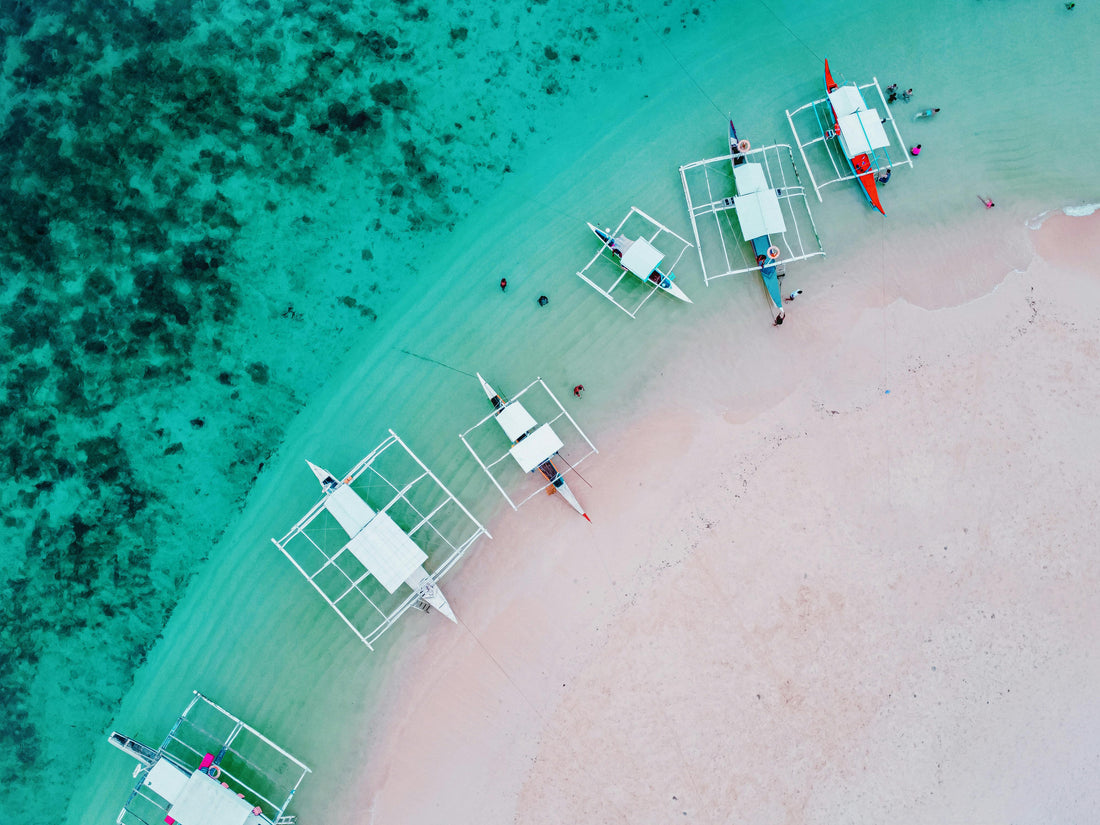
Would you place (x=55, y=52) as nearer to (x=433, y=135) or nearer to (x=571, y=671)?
(x=433, y=135)

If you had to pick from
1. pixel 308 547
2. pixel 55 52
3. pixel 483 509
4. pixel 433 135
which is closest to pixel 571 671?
pixel 483 509

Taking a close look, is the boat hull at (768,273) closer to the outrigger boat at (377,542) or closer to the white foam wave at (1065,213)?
the white foam wave at (1065,213)

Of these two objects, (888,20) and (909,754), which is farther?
(888,20)

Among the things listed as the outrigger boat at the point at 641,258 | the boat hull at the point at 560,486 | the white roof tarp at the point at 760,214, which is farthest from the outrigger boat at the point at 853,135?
the boat hull at the point at 560,486

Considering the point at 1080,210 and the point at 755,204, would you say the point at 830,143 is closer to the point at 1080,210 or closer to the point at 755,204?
the point at 755,204

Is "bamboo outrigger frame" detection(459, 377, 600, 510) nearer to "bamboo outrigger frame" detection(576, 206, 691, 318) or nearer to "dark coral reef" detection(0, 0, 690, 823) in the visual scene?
"bamboo outrigger frame" detection(576, 206, 691, 318)

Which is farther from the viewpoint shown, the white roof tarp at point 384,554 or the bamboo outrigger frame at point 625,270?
the bamboo outrigger frame at point 625,270

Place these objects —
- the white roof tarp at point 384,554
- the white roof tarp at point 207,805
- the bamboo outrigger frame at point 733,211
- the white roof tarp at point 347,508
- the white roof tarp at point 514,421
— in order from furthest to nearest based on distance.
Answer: the bamboo outrigger frame at point 733,211 < the white roof tarp at point 514,421 < the white roof tarp at point 347,508 < the white roof tarp at point 384,554 < the white roof tarp at point 207,805
